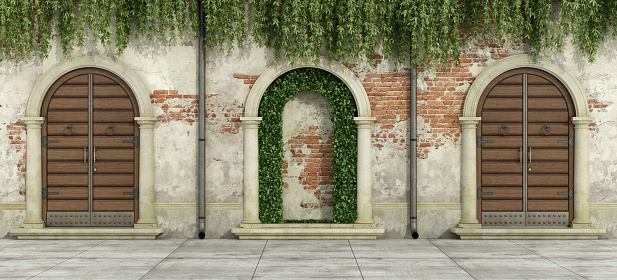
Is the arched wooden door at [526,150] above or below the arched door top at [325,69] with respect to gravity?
below

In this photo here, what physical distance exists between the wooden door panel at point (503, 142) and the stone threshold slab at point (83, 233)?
18.4 feet

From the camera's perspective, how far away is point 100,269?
7.50 m

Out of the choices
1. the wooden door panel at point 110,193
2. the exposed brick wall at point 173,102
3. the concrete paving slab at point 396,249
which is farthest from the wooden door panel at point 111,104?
the concrete paving slab at point 396,249

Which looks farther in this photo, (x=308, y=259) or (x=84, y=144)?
(x=84, y=144)

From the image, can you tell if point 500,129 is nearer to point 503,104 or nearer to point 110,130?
point 503,104

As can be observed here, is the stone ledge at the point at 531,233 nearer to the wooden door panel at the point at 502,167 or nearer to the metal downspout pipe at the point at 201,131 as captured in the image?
the wooden door panel at the point at 502,167

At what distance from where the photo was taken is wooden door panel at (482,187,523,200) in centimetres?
1020

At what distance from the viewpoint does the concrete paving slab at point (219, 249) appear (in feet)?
28.1

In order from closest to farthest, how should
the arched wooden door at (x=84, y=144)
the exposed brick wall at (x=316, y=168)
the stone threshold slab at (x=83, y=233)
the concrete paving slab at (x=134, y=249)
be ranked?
the concrete paving slab at (x=134, y=249)
the stone threshold slab at (x=83, y=233)
the arched wooden door at (x=84, y=144)
the exposed brick wall at (x=316, y=168)

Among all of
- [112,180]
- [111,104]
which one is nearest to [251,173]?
[112,180]

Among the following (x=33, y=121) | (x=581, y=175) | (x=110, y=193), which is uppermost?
(x=33, y=121)

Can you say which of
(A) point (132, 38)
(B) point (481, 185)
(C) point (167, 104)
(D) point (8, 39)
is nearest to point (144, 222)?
(C) point (167, 104)

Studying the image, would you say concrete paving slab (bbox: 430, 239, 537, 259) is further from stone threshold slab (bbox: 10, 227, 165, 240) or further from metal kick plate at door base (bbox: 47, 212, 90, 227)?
metal kick plate at door base (bbox: 47, 212, 90, 227)

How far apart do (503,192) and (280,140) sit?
12.5 feet
